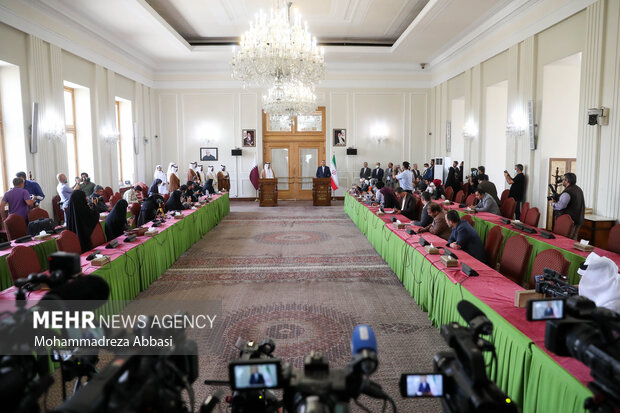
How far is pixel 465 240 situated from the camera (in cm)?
499

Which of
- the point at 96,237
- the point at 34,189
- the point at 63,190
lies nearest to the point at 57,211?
the point at 63,190

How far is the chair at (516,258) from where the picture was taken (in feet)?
14.5

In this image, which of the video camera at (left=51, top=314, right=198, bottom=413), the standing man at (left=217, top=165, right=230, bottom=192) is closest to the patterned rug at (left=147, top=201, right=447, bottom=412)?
the video camera at (left=51, top=314, right=198, bottom=413)

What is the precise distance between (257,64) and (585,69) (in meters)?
6.02

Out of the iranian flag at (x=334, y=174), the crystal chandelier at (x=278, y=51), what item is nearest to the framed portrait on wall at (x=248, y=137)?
the iranian flag at (x=334, y=174)

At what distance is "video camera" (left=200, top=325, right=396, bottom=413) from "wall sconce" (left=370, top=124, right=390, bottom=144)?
15422 millimetres

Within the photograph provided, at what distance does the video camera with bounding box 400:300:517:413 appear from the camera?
57.3 inches

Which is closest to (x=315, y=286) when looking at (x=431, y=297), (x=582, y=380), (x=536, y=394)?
(x=431, y=297)

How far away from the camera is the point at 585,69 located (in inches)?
290

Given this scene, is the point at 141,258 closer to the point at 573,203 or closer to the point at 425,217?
the point at 425,217

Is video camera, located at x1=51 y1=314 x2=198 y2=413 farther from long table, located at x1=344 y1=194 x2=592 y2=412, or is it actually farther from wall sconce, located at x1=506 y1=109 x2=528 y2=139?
wall sconce, located at x1=506 y1=109 x2=528 y2=139

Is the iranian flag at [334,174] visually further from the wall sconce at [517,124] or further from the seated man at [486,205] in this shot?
the seated man at [486,205]

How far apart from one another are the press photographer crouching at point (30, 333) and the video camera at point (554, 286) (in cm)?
295

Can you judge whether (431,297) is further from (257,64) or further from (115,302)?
Result: (257,64)
